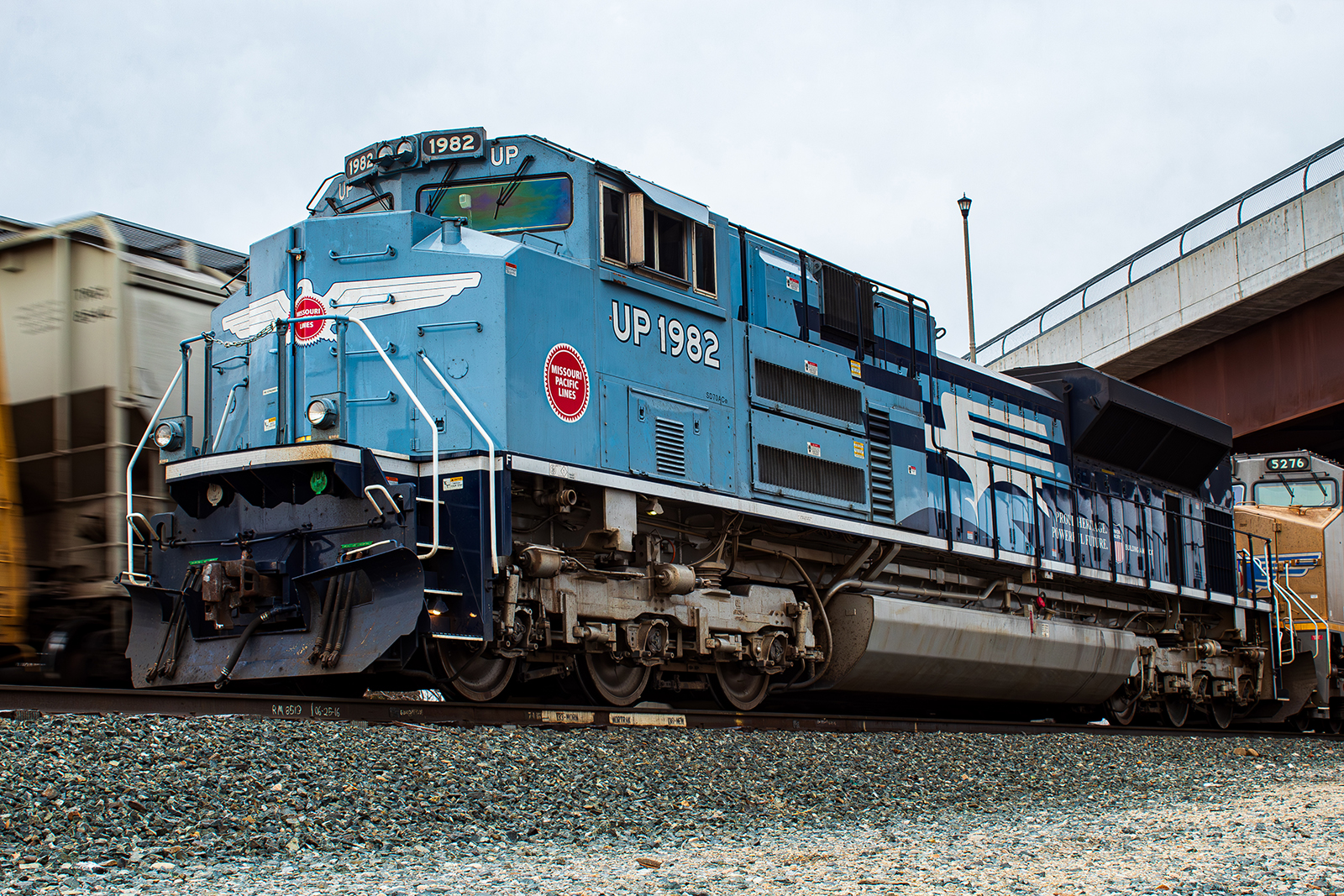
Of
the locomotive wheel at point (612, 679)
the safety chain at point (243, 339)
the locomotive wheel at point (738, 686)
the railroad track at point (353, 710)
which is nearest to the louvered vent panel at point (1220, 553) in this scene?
the locomotive wheel at point (738, 686)

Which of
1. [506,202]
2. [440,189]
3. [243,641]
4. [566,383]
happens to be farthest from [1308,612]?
[243,641]

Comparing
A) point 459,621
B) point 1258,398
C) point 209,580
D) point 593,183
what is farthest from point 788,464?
point 1258,398

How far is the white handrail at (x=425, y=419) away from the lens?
20.6 ft

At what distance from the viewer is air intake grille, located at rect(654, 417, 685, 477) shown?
7.81m

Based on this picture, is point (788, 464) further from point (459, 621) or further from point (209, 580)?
point (209, 580)

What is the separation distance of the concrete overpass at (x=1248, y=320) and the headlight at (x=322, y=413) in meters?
14.1

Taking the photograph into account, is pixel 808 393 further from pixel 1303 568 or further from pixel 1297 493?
pixel 1297 493

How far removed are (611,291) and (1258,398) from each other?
13.9m

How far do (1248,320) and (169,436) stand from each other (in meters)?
16.1

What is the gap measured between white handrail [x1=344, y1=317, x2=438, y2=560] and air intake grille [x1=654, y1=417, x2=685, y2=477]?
1.51m

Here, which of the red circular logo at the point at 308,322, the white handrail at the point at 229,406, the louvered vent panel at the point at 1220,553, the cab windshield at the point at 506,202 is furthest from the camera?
the louvered vent panel at the point at 1220,553

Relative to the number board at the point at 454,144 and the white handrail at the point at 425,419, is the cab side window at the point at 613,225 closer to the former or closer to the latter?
the number board at the point at 454,144

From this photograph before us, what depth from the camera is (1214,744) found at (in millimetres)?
9906

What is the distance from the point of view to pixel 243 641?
6.47 metres
